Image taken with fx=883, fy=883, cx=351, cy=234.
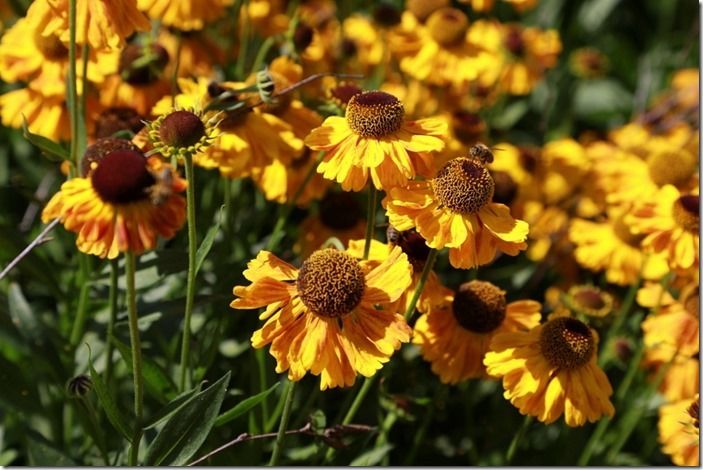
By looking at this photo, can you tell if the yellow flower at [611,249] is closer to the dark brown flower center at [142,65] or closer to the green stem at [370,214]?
the green stem at [370,214]

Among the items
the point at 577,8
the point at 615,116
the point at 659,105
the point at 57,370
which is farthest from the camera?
the point at 577,8

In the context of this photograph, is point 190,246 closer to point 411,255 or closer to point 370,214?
point 370,214

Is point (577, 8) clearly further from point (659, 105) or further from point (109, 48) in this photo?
point (109, 48)

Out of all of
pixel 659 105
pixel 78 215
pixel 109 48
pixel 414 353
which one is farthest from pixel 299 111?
pixel 659 105

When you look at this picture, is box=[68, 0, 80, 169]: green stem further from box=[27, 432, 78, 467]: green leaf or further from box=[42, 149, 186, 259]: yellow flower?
box=[27, 432, 78, 467]: green leaf

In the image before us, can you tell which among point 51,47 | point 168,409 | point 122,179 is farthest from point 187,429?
point 51,47

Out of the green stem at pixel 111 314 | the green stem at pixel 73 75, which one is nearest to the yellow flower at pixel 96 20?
the green stem at pixel 73 75
